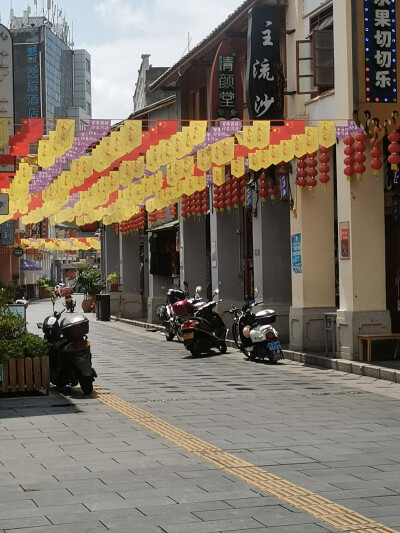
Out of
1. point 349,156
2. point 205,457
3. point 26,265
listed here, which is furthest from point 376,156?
point 26,265

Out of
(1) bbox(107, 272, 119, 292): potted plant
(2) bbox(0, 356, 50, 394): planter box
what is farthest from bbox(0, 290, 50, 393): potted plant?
(1) bbox(107, 272, 119, 292): potted plant

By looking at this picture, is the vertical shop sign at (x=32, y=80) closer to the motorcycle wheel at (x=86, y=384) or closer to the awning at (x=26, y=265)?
the awning at (x=26, y=265)

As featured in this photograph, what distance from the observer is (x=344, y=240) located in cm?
1809

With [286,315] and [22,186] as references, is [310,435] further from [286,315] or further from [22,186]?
[22,186]

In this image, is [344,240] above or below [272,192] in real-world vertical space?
below

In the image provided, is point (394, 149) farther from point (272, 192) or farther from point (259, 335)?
point (272, 192)

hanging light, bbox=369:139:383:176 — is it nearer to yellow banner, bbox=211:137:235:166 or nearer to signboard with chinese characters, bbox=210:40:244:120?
yellow banner, bbox=211:137:235:166

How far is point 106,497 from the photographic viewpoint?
7.34 metres

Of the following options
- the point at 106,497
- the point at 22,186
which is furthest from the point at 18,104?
the point at 106,497

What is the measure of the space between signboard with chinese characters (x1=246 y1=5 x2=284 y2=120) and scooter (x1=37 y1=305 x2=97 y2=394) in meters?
7.33

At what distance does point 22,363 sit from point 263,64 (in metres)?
8.92

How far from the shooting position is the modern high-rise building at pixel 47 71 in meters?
142

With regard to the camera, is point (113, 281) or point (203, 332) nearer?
point (203, 332)

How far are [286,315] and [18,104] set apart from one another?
12195 cm
